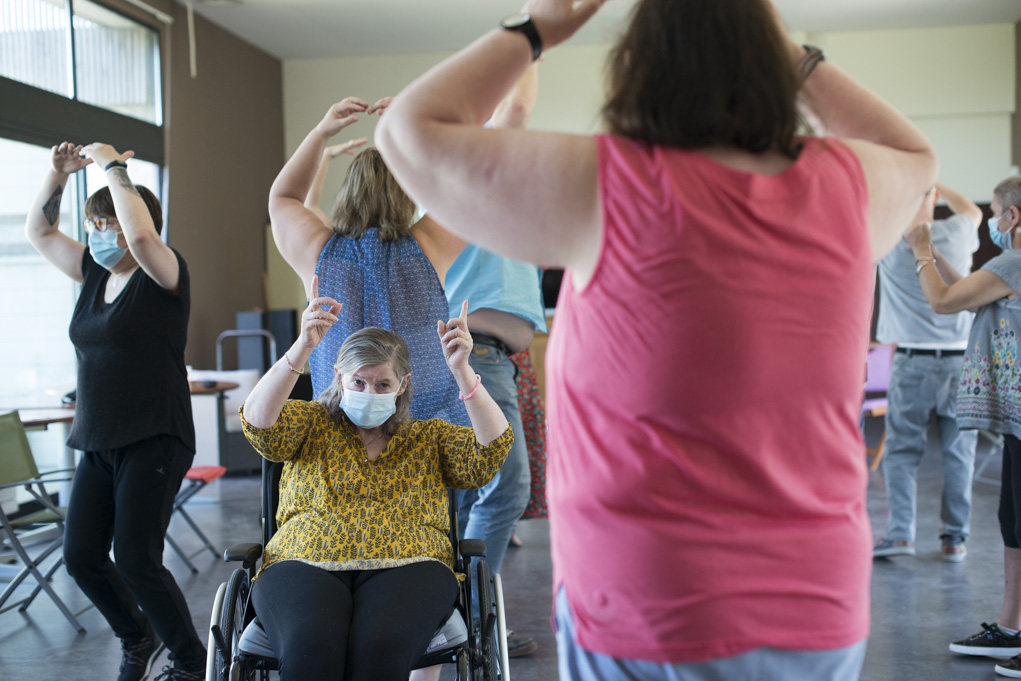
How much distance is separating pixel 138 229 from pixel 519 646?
179 cm

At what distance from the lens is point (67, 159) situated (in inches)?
110

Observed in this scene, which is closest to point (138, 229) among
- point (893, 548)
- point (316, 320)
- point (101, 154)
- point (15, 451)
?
point (101, 154)

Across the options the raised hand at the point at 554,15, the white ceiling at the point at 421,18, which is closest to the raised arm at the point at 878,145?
the raised hand at the point at 554,15

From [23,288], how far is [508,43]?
5.23m

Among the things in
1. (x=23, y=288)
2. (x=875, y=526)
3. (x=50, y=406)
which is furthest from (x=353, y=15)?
(x=875, y=526)

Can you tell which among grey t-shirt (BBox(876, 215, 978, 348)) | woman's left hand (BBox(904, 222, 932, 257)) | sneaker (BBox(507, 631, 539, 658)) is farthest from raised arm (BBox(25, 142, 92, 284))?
grey t-shirt (BBox(876, 215, 978, 348))

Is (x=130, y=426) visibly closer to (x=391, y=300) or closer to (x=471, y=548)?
(x=391, y=300)

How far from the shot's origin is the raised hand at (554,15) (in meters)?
1.02

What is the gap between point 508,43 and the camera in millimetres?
1001

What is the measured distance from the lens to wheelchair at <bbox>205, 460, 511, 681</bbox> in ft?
6.27

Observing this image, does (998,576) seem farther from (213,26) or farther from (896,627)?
(213,26)

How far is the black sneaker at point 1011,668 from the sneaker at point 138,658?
2.61 meters

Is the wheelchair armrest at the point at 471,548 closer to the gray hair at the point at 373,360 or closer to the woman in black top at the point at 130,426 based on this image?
the gray hair at the point at 373,360

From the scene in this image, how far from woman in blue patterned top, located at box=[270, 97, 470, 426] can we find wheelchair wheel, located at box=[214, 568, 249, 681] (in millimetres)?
550
